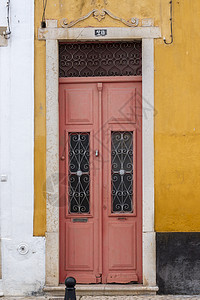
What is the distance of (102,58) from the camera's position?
24.4 feet

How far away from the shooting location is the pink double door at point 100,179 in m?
7.36

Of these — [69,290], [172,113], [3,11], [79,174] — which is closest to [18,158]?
[79,174]

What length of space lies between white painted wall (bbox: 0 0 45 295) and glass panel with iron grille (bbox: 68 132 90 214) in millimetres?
572

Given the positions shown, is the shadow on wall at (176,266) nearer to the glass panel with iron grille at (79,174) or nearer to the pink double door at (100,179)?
the pink double door at (100,179)

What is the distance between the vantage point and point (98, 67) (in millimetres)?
7449

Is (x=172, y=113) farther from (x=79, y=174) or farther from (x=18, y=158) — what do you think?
(x=18, y=158)

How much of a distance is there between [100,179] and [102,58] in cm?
171

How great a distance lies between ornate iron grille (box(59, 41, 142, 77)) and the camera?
7441 mm

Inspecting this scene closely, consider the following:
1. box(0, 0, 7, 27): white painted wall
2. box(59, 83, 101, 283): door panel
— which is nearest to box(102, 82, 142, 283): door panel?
box(59, 83, 101, 283): door panel

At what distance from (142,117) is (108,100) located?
1.87ft

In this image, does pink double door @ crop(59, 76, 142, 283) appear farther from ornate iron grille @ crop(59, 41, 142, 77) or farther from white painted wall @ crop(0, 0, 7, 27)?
white painted wall @ crop(0, 0, 7, 27)

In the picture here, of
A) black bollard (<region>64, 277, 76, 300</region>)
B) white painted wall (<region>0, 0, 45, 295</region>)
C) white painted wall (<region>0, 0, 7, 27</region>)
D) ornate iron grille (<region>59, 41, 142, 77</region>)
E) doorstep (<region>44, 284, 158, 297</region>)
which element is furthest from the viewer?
ornate iron grille (<region>59, 41, 142, 77</region>)

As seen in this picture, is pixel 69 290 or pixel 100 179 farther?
pixel 100 179

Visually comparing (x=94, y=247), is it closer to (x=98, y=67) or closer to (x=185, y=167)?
(x=185, y=167)
